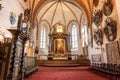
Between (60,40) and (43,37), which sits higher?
(43,37)

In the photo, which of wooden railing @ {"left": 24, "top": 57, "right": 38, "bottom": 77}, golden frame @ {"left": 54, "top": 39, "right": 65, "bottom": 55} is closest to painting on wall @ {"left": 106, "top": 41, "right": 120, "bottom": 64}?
wooden railing @ {"left": 24, "top": 57, "right": 38, "bottom": 77}

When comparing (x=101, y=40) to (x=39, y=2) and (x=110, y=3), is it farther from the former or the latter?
(x=39, y=2)

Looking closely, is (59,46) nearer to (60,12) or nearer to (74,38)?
(74,38)

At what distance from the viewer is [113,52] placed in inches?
292

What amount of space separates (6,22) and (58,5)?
12241 millimetres

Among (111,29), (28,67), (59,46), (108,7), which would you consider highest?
(108,7)

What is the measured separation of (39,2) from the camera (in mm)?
13508

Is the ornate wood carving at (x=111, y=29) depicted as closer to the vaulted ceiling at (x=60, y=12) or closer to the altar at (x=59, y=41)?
the vaulted ceiling at (x=60, y=12)

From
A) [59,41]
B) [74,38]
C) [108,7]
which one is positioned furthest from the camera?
[74,38]

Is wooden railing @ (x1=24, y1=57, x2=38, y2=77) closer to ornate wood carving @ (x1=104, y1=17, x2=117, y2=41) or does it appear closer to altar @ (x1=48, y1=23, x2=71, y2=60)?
ornate wood carving @ (x1=104, y1=17, x2=117, y2=41)

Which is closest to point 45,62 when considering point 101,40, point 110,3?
point 101,40

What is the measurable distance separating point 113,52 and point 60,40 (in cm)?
1092

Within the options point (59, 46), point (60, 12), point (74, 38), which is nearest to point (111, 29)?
point (59, 46)

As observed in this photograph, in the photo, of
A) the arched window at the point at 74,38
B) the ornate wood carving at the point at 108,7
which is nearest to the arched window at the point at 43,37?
the arched window at the point at 74,38
